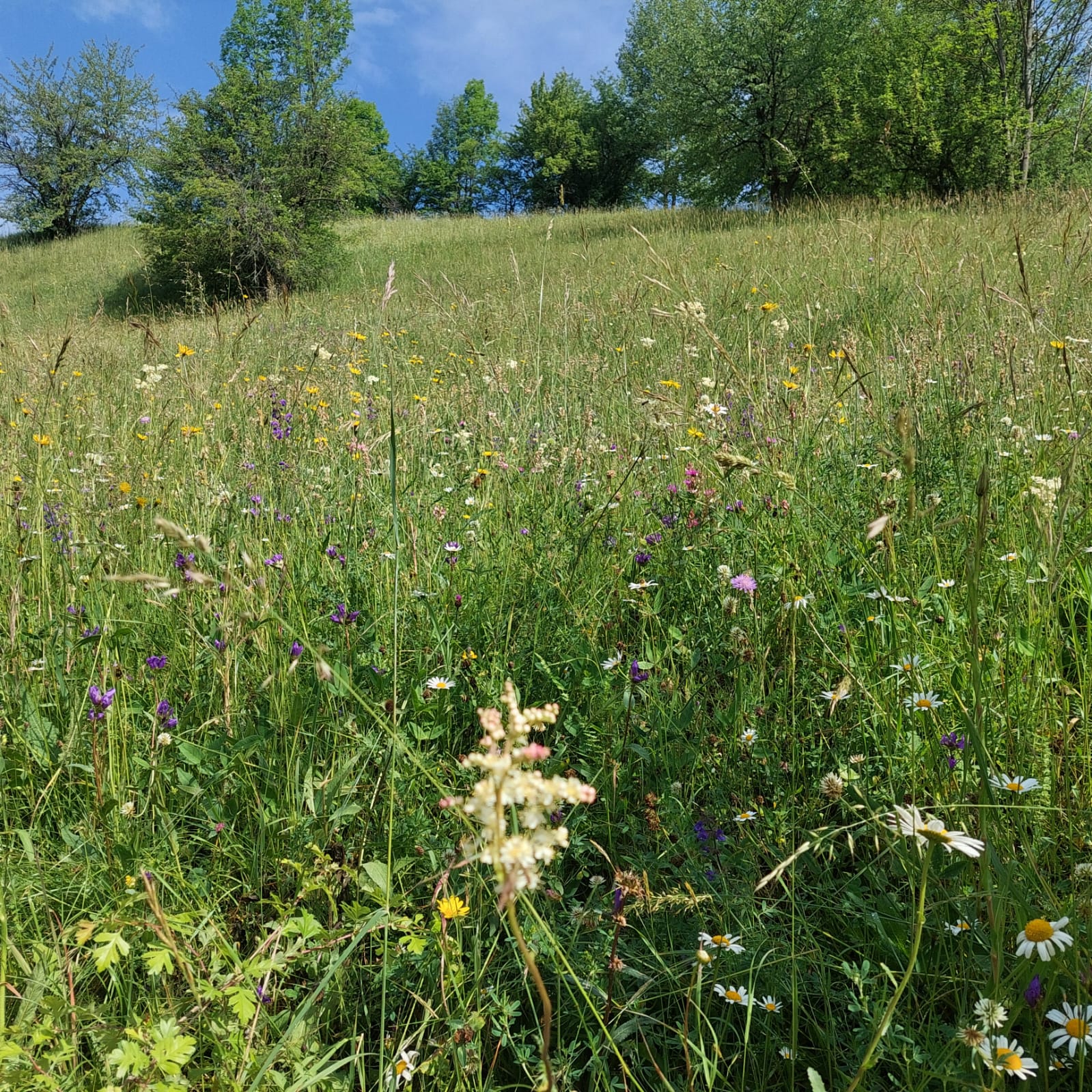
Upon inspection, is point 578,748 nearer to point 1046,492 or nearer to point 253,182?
point 1046,492

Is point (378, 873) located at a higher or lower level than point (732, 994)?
higher

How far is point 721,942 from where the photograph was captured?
105cm

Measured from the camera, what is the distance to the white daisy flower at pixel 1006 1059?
2.63 ft

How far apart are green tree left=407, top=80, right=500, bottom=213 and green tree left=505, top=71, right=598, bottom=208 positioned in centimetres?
915

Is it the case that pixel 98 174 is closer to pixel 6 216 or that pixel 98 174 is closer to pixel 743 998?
pixel 6 216

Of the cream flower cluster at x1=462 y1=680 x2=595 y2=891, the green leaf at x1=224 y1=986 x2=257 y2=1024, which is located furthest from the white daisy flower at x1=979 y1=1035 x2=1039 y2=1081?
the green leaf at x1=224 y1=986 x2=257 y2=1024

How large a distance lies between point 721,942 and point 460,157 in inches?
2480

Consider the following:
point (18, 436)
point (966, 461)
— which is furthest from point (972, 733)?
point (18, 436)

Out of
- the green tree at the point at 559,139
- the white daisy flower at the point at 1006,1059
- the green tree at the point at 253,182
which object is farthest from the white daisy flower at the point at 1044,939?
the green tree at the point at 559,139

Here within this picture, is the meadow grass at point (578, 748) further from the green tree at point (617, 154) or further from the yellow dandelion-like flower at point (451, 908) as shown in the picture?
the green tree at point (617, 154)

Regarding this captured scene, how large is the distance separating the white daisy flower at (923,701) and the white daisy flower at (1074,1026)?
0.41 meters

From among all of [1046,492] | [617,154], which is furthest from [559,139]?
[1046,492]

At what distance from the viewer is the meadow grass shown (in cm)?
102

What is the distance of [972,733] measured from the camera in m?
0.78
